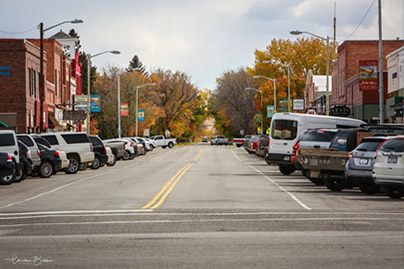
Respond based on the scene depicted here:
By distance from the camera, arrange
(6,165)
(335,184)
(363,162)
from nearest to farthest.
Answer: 1. (363,162)
2. (335,184)
3. (6,165)

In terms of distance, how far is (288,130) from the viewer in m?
32.4

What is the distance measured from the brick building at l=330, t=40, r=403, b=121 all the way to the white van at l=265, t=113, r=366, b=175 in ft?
91.3

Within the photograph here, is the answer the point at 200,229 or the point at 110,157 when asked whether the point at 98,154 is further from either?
the point at 200,229

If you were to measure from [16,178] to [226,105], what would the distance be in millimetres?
94109

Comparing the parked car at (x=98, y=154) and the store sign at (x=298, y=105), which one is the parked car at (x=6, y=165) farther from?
the store sign at (x=298, y=105)

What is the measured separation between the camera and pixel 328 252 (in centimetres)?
984

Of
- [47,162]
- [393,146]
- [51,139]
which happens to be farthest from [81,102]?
[393,146]

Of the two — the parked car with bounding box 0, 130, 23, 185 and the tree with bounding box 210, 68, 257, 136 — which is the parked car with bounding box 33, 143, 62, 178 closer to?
the parked car with bounding box 0, 130, 23, 185

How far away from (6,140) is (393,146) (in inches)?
594

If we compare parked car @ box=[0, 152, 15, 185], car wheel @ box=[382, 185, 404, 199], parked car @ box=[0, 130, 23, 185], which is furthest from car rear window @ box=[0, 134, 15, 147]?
car wheel @ box=[382, 185, 404, 199]

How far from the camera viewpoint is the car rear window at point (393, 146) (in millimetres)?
18375

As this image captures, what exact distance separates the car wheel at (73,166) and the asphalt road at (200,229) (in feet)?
41.4

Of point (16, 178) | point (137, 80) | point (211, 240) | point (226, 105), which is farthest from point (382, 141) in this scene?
point (226, 105)

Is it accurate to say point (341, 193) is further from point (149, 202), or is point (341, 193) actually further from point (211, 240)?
point (211, 240)
